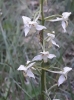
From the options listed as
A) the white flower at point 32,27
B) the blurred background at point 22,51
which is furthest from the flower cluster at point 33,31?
the blurred background at point 22,51

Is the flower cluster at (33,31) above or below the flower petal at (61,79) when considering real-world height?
above

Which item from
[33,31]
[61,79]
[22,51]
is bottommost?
[22,51]

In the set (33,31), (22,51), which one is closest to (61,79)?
(33,31)

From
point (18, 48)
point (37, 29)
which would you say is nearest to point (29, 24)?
point (37, 29)

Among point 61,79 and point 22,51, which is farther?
point 22,51

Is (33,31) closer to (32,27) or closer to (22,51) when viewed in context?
(32,27)

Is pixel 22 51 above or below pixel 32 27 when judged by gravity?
below

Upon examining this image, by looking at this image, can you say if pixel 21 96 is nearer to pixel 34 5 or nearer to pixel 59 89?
pixel 59 89

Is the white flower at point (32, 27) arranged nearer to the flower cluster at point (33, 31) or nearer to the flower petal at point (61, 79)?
the flower cluster at point (33, 31)
